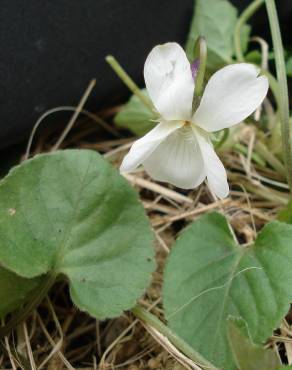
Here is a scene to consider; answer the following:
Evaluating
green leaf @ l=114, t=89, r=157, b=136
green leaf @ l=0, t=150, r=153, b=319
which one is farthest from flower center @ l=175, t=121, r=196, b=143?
green leaf @ l=114, t=89, r=157, b=136

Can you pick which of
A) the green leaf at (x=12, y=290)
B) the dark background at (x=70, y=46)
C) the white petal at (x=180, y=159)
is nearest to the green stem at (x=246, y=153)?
the dark background at (x=70, y=46)

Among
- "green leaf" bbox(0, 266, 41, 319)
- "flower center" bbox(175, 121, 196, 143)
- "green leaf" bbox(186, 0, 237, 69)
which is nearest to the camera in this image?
"flower center" bbox(175, 121, 196, 143)

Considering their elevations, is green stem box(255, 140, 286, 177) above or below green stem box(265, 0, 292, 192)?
below

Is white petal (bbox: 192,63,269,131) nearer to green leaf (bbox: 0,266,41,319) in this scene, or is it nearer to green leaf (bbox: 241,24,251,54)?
green leaf (bbox: 0,266,41,319)

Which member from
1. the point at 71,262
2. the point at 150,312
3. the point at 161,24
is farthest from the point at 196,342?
the point at 161,24

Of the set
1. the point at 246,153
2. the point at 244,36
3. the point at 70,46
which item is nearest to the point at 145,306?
the point at 246,153

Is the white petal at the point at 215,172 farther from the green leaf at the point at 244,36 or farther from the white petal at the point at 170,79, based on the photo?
the green leaf at the point at 244,36
